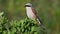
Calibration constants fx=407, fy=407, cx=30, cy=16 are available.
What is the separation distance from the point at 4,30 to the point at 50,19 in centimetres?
460

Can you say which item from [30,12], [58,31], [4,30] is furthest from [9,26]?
[58,31]

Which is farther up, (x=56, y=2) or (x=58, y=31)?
(x=56, y=2)

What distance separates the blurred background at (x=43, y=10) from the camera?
9.93 metres

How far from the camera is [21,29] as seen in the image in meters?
5.57

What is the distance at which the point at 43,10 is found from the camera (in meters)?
10.6

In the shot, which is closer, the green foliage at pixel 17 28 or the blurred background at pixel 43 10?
the green foliage at pixel 17 28

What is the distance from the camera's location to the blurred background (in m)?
9.93

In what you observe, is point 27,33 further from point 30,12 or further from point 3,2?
point 3,2

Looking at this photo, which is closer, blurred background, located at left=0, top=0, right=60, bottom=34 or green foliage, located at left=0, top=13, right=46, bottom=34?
green foliage, located at left=0, top=13, right=46, bottom=34

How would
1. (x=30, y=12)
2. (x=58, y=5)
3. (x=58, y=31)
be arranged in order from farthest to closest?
(x=58, y=5), (x=58, y=31), (x=30, y=12)

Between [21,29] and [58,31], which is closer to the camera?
[21,29]

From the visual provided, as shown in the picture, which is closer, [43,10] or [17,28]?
[17,28]

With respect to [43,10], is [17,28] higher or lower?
lower

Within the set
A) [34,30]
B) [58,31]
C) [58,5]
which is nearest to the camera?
[34,30]
